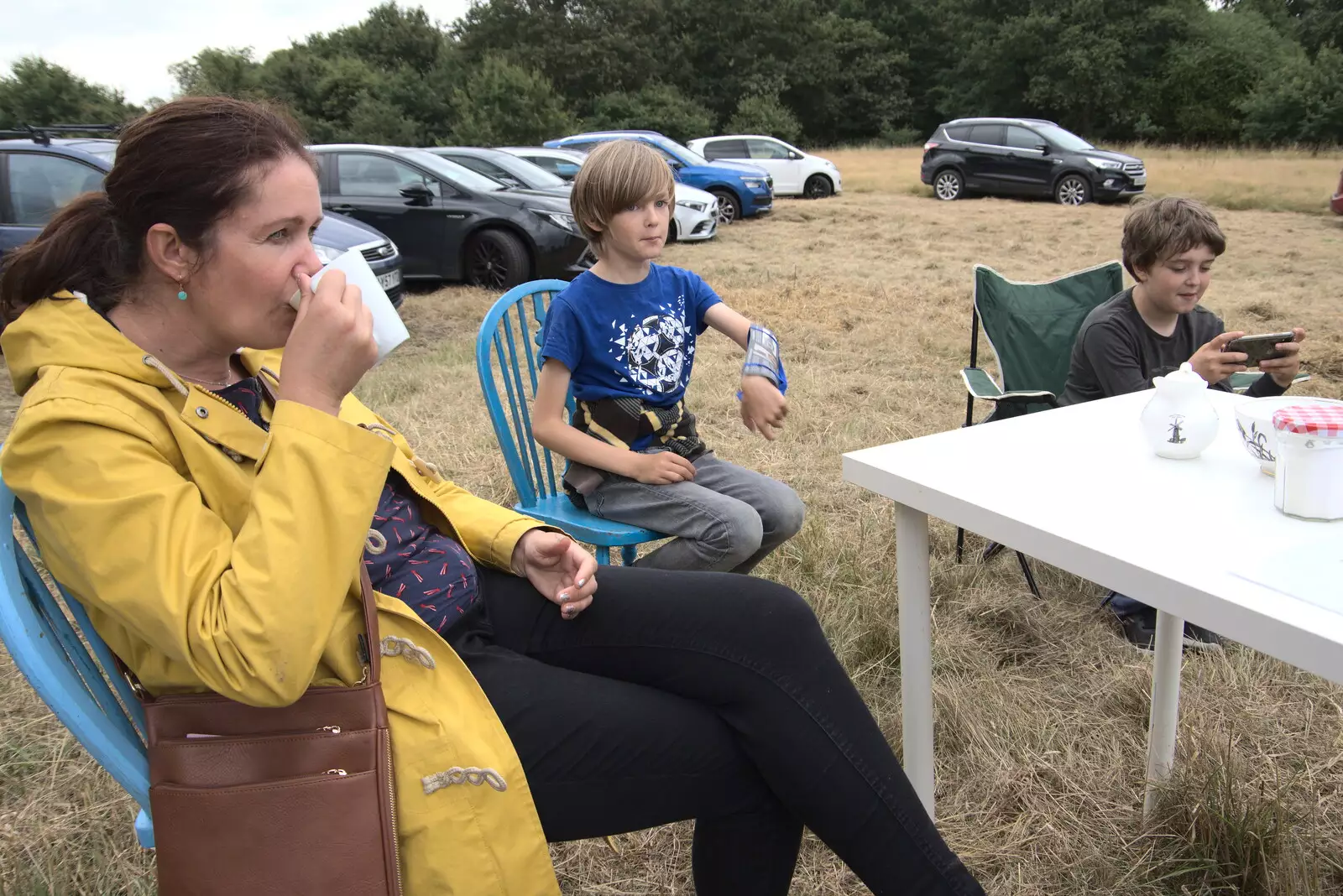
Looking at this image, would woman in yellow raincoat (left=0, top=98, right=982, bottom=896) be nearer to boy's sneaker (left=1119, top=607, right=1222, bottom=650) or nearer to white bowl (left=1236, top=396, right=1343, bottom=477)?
white bowl (left=1236, top=396, right=1343, bottom=477)

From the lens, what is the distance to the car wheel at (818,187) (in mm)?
16016

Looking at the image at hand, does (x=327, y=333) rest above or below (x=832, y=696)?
above

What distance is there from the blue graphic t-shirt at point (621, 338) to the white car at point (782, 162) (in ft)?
47.1

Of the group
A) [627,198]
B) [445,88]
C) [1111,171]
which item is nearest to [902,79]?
[445,88]

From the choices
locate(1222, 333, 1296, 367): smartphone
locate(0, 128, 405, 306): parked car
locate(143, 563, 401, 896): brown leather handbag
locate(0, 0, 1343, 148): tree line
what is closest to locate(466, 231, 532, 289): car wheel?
locate(0, 128, 405, 306): parked car

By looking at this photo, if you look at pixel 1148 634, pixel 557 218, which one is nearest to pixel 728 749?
pixel 1148 634

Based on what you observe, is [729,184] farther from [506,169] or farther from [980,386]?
[980,386]

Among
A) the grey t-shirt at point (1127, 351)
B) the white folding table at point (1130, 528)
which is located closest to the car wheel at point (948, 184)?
the grey t-shirt at point (1127, 351)

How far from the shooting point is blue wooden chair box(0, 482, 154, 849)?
97cm

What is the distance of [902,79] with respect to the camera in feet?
123

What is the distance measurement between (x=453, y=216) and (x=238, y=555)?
714 cm

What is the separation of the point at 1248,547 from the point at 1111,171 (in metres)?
14.5

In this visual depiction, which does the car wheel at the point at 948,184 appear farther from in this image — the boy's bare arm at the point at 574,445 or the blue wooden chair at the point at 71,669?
the blue wooden chair at the point at 71,669

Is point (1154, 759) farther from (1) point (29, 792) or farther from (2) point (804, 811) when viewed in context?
(1) point (29, 792)
